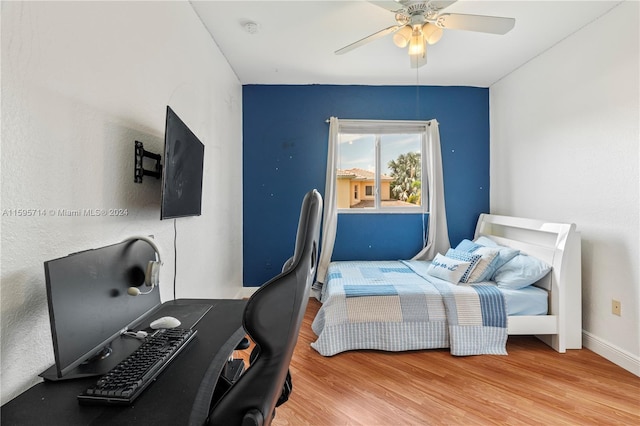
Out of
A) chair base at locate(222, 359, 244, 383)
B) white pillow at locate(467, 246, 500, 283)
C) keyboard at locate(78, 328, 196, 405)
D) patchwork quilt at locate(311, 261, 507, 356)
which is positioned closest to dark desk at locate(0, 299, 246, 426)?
keyboard at locate(78, 328, 196, 405)

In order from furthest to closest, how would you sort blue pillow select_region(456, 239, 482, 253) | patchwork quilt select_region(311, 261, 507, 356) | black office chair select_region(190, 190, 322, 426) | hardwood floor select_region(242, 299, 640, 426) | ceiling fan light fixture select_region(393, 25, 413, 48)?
blue pillow select_region(456, 239, 482, 253), patchwork quilt select_region(311, 261, 507, 356), ceiling fan light fixture select_region(393, 25, 413, 48), hardwood floor select_region(242, 299, 640, 426), black office chair select_region(190, 190, 322, 426)

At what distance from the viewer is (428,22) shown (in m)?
2.10

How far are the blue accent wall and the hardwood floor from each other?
1569 mm

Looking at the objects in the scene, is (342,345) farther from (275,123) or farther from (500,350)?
(275,123)

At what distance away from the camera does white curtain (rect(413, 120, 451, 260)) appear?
12.2 feet

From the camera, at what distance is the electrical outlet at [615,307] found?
7.39 ft

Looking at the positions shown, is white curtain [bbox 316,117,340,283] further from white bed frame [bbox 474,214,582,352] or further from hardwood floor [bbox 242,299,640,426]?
white bed frame [bbox 474,214,582,352]

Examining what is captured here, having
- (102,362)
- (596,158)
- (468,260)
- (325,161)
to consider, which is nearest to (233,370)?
(102,362)

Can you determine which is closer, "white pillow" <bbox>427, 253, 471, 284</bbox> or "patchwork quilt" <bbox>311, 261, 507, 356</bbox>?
"patchwork quilt" <bbox>311, 261, 507, 356</bbox>

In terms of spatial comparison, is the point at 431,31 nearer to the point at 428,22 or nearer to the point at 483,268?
the point at 428,22

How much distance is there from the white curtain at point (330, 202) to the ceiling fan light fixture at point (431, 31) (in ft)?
5.33

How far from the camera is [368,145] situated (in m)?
3.89

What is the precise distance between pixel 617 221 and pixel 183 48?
10.9 ft

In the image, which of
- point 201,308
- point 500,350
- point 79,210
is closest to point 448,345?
point 500,350
